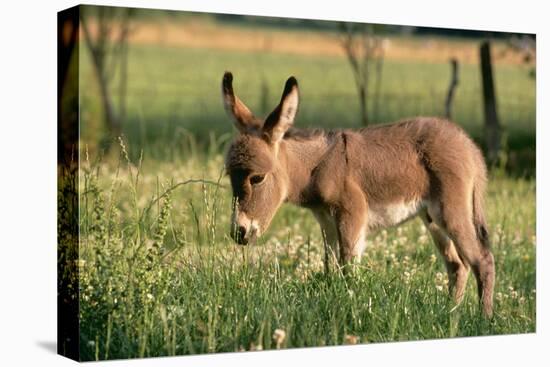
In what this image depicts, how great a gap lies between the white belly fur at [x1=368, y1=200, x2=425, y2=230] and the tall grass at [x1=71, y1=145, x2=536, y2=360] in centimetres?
39

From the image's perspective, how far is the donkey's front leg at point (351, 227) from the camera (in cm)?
881

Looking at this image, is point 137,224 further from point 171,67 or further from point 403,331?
point 171,67

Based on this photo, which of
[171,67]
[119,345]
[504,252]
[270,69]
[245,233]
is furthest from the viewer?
[171,67]

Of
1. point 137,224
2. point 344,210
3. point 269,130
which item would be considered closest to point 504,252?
point 344,210

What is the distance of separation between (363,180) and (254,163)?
1066 mm

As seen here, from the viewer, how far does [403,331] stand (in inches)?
348

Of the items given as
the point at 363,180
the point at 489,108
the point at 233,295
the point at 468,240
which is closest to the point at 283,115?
the point at 363,180

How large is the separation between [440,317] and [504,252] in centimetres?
226

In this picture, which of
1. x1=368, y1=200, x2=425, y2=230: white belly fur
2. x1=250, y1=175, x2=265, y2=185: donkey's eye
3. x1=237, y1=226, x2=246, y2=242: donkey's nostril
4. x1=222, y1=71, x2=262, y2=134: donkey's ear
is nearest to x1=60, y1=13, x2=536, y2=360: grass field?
x1=237, y1=226, x2=246, y2=242: donkey's nostril

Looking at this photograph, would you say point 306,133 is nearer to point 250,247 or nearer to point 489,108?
point 250,247

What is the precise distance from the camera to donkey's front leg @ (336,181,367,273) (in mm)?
8812

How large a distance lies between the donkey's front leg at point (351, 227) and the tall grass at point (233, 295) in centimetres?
17

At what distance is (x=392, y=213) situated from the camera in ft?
30.2

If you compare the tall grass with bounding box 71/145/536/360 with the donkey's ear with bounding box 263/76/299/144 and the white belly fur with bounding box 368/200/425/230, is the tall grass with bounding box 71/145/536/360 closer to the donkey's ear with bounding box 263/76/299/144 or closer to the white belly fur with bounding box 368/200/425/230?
the white belly fur with bounding box 368/200/425/230
